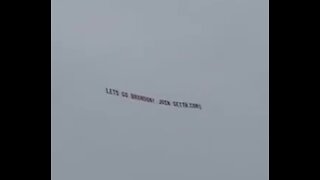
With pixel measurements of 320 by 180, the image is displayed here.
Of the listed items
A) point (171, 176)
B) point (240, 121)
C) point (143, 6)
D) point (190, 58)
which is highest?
point (143, 6)

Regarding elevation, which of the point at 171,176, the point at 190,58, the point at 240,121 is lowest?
the point at 171,176

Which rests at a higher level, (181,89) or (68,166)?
(181,89)

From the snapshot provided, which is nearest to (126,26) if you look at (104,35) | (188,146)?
(104,35)

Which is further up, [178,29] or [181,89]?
[178,29]

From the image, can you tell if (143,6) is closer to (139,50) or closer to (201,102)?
(139,50)

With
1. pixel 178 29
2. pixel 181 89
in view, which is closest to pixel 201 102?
pixel 181 89

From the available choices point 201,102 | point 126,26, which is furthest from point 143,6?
point 201,102

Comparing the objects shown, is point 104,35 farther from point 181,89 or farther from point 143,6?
point 181,89
